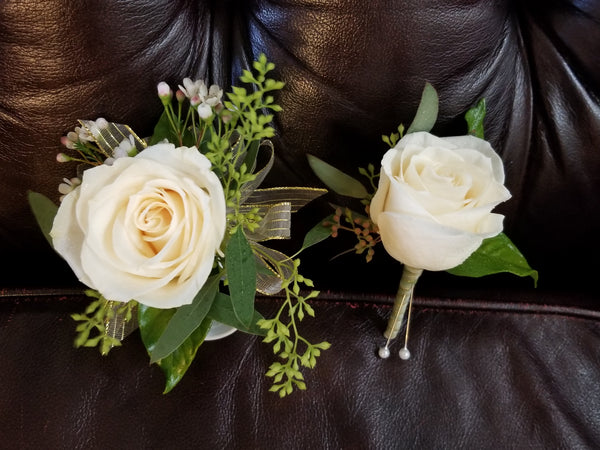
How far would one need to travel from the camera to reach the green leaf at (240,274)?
1.26ft

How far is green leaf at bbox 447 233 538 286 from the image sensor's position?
0.46 metres

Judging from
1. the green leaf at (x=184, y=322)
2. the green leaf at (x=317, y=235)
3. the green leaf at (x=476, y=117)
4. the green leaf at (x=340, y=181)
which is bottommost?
the green leaf at (x=184, y=322)

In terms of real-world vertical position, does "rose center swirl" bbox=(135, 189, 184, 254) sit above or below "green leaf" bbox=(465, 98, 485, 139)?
below

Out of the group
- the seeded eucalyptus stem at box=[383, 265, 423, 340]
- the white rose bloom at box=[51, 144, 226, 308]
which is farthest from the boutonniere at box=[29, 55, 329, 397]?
the seeded eucalyptus stem at box=[383, 265, 423, 340]

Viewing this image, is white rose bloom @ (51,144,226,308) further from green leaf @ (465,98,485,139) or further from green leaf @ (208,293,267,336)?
green leaf @ (465,98,485,139)

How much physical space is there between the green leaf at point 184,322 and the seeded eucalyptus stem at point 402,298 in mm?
184

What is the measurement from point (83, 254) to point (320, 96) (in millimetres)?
258

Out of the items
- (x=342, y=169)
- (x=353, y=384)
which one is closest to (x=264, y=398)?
(x=353, y=384)

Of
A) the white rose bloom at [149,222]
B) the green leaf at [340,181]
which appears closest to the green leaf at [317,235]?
the green leaf at [340,181]

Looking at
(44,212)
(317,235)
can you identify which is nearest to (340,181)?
(317,235)

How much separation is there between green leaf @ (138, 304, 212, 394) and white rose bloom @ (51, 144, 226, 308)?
3.1 inches

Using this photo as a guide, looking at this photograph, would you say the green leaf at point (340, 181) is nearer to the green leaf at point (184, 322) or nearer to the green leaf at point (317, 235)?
the green leaf at point (317, 235)

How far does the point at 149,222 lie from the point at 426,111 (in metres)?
0.25

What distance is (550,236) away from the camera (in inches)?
22.3
